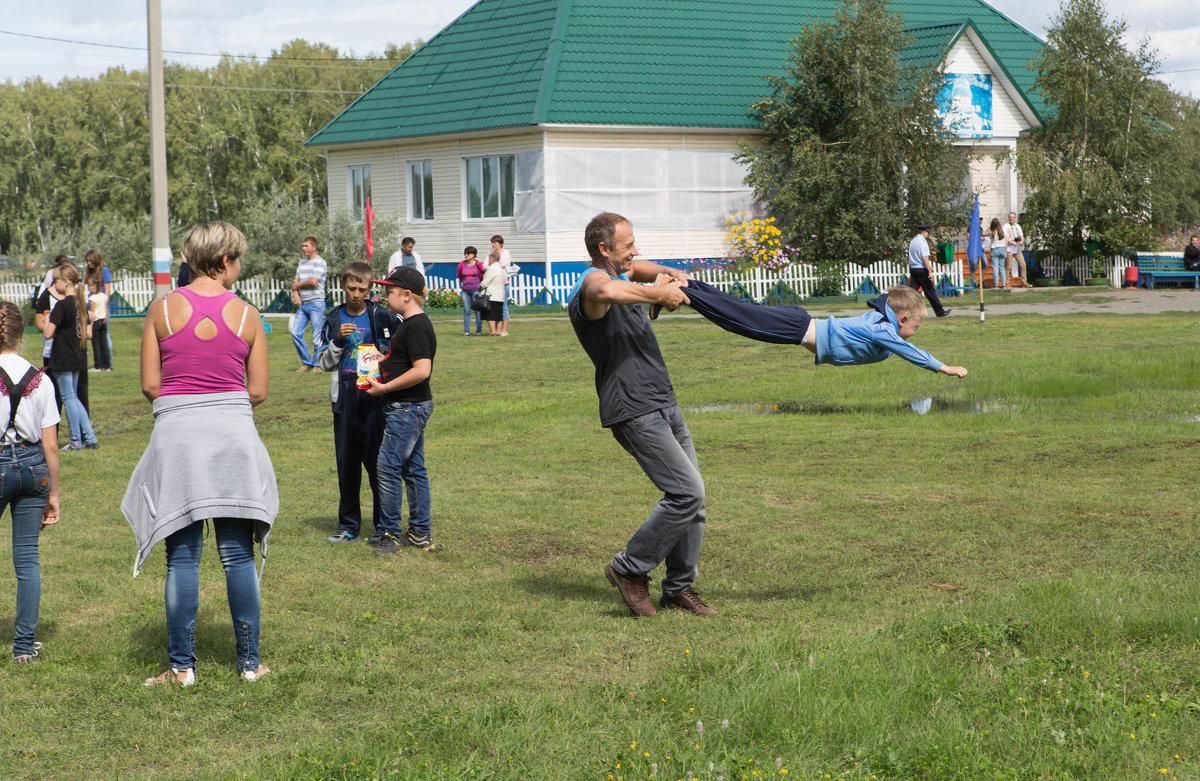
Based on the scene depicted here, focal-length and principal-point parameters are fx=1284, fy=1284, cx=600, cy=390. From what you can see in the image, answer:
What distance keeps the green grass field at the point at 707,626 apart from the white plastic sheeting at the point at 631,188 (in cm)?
2135

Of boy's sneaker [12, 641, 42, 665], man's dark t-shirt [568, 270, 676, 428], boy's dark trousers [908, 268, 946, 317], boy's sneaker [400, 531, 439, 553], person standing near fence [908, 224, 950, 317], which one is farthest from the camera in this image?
person standing near fence [908, 224, 950, 317]

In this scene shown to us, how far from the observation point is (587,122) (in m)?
33.2

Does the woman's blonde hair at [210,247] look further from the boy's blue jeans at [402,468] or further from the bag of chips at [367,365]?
the boy's blue jeans at [402,468]

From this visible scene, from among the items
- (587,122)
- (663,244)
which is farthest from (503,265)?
(663,244)

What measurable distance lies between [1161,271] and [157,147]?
25.8 meters

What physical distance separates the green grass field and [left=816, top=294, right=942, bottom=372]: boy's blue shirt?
1291 mm

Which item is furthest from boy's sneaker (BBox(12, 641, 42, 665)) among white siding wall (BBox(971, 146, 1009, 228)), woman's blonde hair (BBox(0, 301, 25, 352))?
white siding wall (BBox(971, 146, 1009, 228))

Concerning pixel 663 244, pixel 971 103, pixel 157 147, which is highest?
pixel 971 103

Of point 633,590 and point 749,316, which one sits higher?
point 749,316

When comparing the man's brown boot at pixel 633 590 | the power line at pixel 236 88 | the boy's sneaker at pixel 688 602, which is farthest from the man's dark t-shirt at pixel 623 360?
the power line at pixel 236 88

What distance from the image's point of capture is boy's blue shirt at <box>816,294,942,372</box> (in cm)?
648

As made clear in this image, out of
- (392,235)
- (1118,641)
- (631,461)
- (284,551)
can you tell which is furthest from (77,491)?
(392,235)

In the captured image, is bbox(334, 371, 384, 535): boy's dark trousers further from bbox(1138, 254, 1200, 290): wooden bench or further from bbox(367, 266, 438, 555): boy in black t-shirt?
bbox(1138, 254, 1200, 290): wooden bench

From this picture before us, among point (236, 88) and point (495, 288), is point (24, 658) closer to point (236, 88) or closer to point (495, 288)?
point (495, 288)
